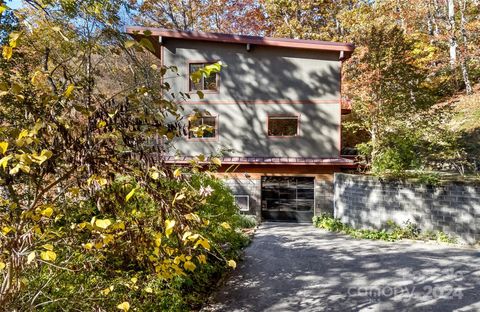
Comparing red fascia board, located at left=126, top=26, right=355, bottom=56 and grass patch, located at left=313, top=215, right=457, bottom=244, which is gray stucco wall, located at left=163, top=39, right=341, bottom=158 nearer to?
red fascia board, located at left=126, top=26, right=355, bottom=56

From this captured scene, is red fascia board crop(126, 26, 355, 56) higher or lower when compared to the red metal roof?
higher

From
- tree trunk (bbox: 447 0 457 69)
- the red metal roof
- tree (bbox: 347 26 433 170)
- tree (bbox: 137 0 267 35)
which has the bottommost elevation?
the red metal roof

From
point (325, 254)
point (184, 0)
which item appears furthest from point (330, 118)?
point (184, 0)

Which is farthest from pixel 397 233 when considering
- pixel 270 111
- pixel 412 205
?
pixel 270 111

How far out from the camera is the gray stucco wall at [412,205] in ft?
30.9

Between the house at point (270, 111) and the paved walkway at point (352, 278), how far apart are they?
3831mm

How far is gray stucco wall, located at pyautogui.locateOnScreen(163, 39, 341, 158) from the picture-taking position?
13.7 metres

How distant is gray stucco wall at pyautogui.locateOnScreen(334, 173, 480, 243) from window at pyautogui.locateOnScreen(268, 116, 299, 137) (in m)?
3.06

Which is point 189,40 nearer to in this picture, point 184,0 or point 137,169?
point 184,0

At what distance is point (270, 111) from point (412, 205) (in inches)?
258

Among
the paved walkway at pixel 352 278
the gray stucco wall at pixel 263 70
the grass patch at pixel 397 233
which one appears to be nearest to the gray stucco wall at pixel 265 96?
the gray stucco wall at pixel 263 70

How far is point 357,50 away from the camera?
14617mm

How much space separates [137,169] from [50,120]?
24.4 inches

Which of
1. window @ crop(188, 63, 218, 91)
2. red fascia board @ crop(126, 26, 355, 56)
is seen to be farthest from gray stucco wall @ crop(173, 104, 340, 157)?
red fascia board @ crop(126, 26, 355, 56)
